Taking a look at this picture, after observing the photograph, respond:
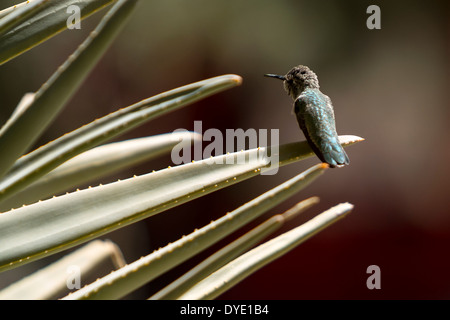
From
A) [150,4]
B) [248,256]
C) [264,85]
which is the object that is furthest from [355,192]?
[248,256]

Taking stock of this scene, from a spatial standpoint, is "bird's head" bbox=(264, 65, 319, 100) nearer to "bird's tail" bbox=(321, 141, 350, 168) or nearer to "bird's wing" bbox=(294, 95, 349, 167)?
"bird's wing" bbox=(294, 95, 349, 167)

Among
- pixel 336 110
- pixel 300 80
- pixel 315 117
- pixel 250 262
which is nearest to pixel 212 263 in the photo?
pixel 250 262

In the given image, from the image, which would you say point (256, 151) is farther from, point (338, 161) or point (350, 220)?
point (350, 220)

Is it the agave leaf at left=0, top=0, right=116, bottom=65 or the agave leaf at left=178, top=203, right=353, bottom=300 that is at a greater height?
the agave leaf at left=0, top=0, right=116, bottom=65

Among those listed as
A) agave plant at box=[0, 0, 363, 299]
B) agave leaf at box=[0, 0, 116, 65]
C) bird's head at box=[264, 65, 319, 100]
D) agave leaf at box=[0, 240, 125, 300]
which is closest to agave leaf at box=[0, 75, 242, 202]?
agave plant at box=[0, 0, 363, 299]

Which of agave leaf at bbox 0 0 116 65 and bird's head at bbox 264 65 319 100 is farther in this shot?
bird's head at bbox 264 65 319 100

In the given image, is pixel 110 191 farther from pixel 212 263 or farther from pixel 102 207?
pixel 212 263
